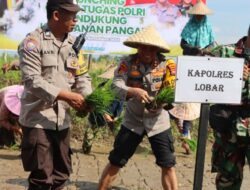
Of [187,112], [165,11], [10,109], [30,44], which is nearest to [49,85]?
[30,44]

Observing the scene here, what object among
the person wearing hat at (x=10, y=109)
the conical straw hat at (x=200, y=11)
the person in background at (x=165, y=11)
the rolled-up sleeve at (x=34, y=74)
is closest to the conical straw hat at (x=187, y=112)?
the conical straw hat at (x=200, y=11)

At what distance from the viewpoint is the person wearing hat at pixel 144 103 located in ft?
16.0

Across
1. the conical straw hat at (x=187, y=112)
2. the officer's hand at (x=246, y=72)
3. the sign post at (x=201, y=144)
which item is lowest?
the conical straw hat at (x=187, y=112)

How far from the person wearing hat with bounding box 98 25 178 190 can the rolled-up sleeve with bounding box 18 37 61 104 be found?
2.88 ft

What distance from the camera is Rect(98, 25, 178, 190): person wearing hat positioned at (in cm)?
487

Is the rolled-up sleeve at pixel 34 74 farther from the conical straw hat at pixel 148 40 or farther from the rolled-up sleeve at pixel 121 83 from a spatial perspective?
the conical straw hat at pixel 148 40

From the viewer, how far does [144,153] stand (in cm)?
766

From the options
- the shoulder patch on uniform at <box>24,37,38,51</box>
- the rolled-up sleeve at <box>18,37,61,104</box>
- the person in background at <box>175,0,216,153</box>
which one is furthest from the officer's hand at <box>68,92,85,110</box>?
the person in background at <box>175,0,216,153</box>

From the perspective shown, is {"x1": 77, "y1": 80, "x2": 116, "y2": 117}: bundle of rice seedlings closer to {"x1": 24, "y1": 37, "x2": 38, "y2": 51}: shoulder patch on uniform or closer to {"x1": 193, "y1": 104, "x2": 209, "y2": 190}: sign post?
{"x1": 24, "y1": 37, "x2": 38, "y2": 51}: shoulder patch on uniform

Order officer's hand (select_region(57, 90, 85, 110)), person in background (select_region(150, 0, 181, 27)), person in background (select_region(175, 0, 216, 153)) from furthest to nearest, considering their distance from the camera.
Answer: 1. person in background (select_region(150, 0, 181, 27))
2. person in background (select_region(175, 0, 216, 153))
3. officer's hand (select_region(57, 90, 85, 110))

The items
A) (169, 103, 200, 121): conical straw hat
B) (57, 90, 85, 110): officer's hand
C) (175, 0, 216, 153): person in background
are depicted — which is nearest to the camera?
(57, 90, 85, 110): officer's hand

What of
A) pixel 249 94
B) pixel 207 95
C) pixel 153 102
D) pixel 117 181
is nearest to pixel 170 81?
pixel 153 102

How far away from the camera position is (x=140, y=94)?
4.58 metres

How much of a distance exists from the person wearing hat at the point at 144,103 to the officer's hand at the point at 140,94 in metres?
0.04
